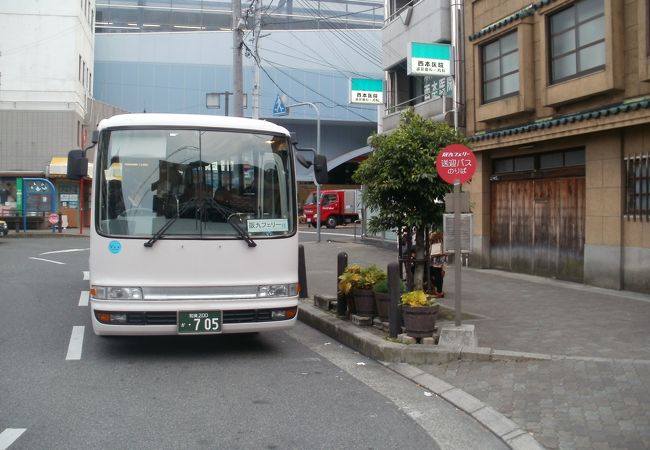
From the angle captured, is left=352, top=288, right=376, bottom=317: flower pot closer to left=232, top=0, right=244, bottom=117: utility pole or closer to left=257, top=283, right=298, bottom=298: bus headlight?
left=257, top=283, right=298, bottom=298: bus headlight

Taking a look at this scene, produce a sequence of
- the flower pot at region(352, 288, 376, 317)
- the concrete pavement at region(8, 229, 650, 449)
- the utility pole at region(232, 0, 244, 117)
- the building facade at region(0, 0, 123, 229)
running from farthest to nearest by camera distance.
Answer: the building facade at region(0, 0, 123, 229) < the utility pole at region(232, 0, 244, 117) < the flower pot at region(352, 288, 376, 317) < the concrete pavement at region(8, 229, 650, 449)

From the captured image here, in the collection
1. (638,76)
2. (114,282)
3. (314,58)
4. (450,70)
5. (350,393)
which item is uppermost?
(314,58)

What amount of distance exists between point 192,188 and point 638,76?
27.2 feet

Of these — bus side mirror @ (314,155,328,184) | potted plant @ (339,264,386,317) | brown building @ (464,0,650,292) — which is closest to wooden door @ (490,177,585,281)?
brown building @ (464,0,650,292)

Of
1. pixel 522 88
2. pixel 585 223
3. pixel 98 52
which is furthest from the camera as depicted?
pixel 98 52

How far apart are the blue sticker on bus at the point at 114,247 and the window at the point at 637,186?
29.9 feet

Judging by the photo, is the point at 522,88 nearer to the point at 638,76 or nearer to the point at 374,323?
the point at 638,76

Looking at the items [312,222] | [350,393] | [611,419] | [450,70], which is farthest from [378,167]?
[312,222]

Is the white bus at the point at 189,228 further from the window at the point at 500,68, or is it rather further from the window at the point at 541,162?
the window at the point at 500,68

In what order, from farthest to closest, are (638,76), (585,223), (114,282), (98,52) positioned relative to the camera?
1. (98,52)
2. (585,223)
3. (638,76)
4. (114,282)

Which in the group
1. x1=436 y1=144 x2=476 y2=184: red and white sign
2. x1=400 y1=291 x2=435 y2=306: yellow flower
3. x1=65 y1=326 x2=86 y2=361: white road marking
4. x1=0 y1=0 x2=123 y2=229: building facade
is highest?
x1=0 y1=0 x2=123 y2=229: building facade

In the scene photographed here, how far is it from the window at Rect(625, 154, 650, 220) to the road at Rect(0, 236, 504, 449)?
6.48 metres

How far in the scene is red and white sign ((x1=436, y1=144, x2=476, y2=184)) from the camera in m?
8.13

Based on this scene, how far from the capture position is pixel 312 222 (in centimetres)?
4162
